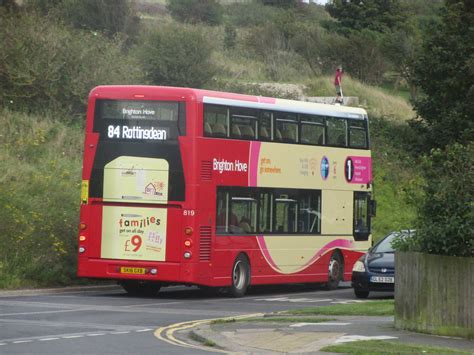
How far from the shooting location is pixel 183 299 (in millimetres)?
26750

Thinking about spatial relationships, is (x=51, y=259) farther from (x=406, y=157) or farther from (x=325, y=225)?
(x=406, y=157)

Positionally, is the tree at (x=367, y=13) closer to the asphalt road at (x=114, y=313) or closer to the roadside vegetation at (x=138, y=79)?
the roadside vegetation at (x=138, y=79)

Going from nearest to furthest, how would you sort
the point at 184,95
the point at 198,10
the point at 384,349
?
the point at 384,349
the point at 184,95
the point at 198,10

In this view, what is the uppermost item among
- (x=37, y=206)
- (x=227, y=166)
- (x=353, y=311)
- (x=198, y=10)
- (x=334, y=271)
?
(x=198, y=10)

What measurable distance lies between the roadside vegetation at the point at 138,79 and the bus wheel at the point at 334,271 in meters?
3.27

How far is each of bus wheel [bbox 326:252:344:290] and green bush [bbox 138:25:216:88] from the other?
60.9ft

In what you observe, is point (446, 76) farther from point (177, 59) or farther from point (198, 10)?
point (198, 10)

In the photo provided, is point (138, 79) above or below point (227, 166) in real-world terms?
above

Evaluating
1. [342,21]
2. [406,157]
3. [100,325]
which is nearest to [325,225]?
[100,325]

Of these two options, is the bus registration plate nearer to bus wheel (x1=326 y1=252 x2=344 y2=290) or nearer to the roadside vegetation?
the roadside vegetation

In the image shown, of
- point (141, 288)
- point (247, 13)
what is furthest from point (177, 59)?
point (247, 13)

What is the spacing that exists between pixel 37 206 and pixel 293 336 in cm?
1359

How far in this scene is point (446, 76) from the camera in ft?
154

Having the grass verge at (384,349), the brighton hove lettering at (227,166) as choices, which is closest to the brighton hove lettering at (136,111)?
the brighton hove lettering at (227,166)
